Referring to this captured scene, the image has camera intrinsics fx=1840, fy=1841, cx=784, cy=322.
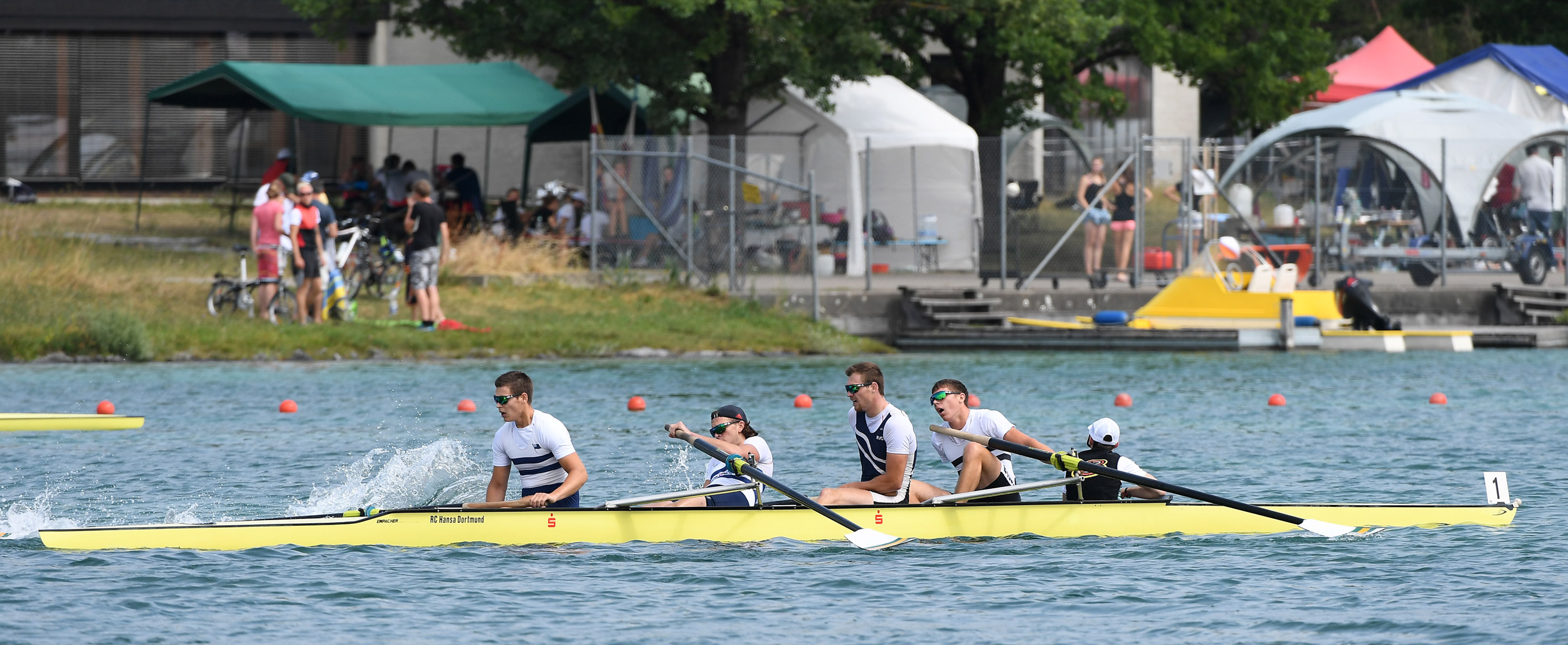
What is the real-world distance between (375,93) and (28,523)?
18232 millimetres

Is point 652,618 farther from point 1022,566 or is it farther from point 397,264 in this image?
point 397,264

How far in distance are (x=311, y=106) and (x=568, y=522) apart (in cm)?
1784

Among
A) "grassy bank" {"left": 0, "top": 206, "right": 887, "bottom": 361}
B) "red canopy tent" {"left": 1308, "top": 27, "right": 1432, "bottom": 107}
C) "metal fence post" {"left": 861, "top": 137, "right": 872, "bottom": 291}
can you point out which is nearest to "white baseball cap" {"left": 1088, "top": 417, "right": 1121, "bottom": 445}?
"grassy bank" {"left": 0, "top": 206, "right": 887, "bottom": 361}

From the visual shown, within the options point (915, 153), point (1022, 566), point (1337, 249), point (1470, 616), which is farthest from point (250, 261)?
point (1470, 616)

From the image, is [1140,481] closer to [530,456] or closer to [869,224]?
[530,456]

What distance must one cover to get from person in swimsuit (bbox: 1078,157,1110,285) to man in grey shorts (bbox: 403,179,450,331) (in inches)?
362

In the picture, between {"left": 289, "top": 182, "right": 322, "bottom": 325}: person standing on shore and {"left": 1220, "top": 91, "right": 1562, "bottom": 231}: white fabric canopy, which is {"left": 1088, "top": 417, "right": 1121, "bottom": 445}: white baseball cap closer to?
{"left": 289, "top": 182, "right": 322, "bottom": 325}: person standing on shore

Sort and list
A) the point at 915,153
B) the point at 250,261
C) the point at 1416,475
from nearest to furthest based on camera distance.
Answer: the point at 1416,475 → the point at 250,261 → the point at 915,153

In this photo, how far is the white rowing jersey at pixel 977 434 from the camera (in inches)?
438

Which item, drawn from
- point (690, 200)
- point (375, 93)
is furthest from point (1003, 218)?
point (375, 93)

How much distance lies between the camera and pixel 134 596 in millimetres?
9508

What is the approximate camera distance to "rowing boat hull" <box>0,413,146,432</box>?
15531mm

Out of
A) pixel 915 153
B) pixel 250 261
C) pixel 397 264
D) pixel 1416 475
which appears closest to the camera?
pixel 1416 475

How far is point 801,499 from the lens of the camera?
424 inches
